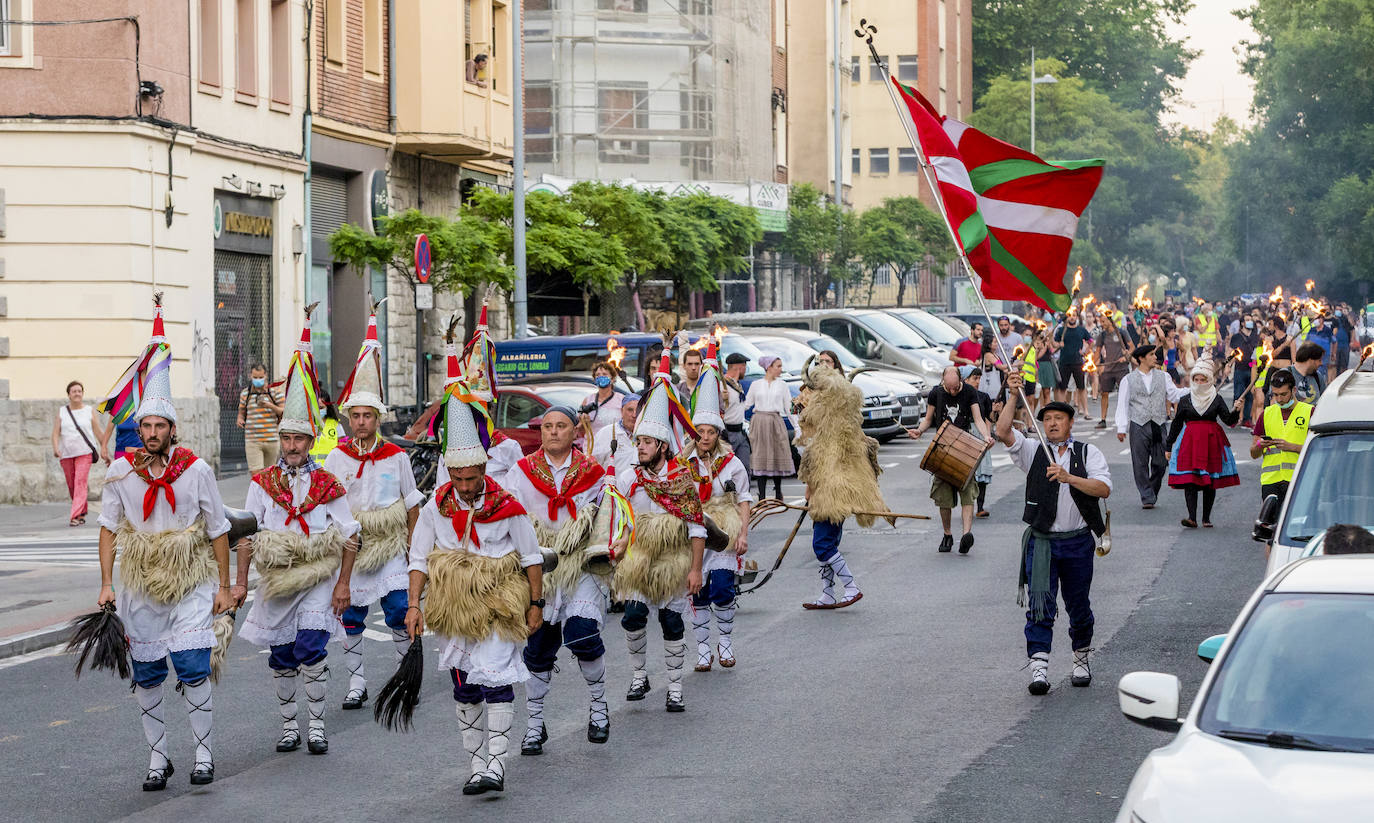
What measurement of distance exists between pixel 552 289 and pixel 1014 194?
833 inches

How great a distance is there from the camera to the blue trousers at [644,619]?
996cm

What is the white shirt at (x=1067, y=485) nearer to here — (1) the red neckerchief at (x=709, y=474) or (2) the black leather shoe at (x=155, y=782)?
(1) the red neckerchief at (x=709, y=474)

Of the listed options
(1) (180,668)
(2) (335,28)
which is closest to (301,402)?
(1) (180,668)

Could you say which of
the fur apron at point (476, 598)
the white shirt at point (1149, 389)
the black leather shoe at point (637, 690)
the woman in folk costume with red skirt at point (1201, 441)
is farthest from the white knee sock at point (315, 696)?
the white shirt at point (1149, 389)

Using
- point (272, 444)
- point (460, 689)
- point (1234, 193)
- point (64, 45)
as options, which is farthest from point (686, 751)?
point (1234, 193)

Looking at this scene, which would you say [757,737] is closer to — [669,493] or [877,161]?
[669,493]

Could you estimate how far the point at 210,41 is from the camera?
84.0 ft

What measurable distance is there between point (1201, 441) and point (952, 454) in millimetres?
3914

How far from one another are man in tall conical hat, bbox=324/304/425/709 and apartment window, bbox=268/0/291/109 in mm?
18182

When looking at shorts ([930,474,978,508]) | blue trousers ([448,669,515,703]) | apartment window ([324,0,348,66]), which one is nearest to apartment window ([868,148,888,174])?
apartment window ([324,0,348,66])

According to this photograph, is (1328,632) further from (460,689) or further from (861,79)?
(861,79)

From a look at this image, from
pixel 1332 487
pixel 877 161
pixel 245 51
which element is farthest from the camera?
pixel 877 161

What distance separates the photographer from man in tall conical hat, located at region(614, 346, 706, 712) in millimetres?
9930

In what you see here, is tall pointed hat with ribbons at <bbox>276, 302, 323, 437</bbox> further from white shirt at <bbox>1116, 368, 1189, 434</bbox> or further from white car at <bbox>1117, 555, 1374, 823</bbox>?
white shirt at <bbox>1116, 368, 1189, 434</bbox>
